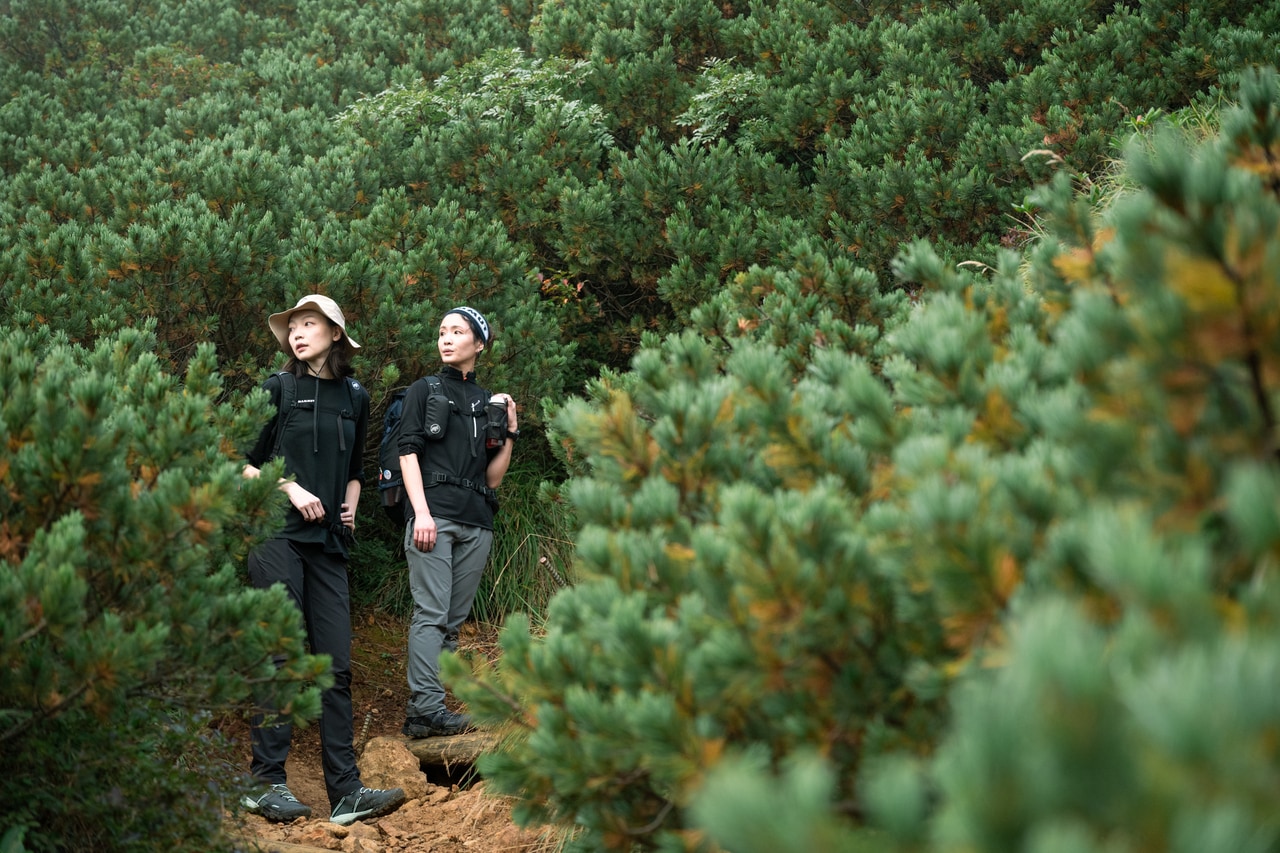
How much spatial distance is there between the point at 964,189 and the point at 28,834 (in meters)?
6.47

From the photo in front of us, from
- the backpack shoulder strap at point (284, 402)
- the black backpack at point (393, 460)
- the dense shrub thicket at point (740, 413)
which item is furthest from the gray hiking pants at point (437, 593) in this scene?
the backpack shoulder strap at point (284, 402)

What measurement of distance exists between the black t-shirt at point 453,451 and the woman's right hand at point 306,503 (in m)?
0.74

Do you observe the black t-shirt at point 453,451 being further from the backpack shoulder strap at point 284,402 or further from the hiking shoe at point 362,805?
the hiking shoe at point 362,805

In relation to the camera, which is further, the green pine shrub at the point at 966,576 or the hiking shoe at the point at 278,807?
the hiking shoe at the point at 278,807

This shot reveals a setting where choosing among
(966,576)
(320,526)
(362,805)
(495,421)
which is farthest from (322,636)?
(966,576)

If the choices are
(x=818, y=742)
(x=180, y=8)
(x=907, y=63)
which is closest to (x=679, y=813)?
(x=818, y=742)

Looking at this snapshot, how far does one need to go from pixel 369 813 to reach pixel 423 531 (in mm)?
1377

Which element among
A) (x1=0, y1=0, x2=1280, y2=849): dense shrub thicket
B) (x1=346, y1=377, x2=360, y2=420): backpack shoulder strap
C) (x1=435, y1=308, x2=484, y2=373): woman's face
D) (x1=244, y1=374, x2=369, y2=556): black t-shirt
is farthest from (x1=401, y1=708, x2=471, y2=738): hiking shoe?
(x1=435, y1=308, x2=484, y2=373): woman's face

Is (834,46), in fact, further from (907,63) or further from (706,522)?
(706,522)

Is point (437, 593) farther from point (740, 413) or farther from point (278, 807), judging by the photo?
point (740, 413)

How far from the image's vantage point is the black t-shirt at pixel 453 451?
220 inches

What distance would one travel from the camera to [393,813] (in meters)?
5.12

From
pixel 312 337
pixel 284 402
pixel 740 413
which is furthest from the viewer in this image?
pixel 312 337

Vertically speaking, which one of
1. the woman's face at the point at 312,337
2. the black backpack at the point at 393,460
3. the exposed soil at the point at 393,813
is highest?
the woman's face at the point at 312,337
